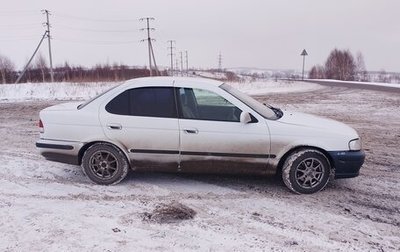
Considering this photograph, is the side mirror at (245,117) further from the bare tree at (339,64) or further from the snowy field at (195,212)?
the bare tree at (339,64)

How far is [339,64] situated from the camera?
57688mm

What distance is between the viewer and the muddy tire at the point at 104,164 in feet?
15.8

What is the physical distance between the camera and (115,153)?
4809mm

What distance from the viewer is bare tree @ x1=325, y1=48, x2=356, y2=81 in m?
54.6

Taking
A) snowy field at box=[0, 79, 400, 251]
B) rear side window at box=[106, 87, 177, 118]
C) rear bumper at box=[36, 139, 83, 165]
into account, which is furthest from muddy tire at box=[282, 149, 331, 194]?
rear bumper at box=[36, 139, 83, 165]

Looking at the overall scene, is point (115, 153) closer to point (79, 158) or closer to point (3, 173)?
point (79, 158)

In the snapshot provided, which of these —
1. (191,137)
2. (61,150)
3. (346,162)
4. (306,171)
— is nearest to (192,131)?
(191,137)

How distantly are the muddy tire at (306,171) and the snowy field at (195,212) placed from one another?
0.14 metres

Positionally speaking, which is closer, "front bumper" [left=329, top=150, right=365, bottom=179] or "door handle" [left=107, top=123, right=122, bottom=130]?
"front bumper" [left=329, top=150, right=365, bottom=179]

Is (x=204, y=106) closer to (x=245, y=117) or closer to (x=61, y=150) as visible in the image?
(x=245, y=117)

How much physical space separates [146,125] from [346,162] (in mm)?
2748

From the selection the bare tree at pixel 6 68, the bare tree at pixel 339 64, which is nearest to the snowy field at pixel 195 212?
the bare tree at pixel 6 68

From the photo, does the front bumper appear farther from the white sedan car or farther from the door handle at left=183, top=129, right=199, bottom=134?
the door handle at left=183, top=129, right=199, bottom=134

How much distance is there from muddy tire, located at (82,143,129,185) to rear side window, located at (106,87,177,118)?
0.56 m
